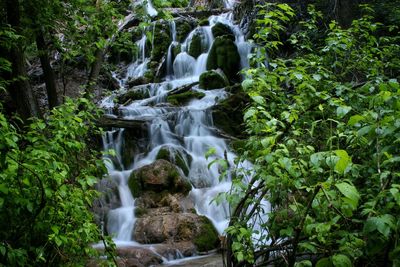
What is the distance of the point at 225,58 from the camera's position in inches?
635

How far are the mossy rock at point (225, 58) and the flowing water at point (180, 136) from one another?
368 millimetres

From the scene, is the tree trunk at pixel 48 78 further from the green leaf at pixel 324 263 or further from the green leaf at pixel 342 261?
the green leaf at pixel 342 261

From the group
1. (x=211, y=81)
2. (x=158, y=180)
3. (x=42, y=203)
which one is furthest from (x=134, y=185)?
(x=211, y=81)

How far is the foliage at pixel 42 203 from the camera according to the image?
305 centimetres

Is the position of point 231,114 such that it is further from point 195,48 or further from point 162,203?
point 195,48

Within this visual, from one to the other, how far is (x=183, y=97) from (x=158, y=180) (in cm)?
594

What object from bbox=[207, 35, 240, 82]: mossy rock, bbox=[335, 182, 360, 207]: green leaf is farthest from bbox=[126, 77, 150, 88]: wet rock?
bbox=[335, 182, 360, 207]: green leaf

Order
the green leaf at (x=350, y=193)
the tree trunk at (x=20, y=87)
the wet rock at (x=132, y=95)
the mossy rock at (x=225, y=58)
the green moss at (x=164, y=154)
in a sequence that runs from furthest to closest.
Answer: the mossy rock at (x=225, y=58) < the wet rock at (x=132, y=95) < the green moss at (x=164, y=154) < the tree trunk at (x=20, y=87) < the green leaf at (x=350, y=193)

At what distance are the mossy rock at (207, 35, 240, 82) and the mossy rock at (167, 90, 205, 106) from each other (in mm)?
2558

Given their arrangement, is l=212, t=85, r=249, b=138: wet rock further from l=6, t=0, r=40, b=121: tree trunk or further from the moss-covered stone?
l=6, t=0, r=40, b=121: tree trunk

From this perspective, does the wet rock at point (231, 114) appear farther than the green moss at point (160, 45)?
No

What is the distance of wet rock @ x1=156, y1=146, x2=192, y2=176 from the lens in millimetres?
9812

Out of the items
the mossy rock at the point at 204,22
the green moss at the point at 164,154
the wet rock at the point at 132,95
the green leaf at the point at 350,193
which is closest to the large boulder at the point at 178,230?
the green moss at the point at 164,154

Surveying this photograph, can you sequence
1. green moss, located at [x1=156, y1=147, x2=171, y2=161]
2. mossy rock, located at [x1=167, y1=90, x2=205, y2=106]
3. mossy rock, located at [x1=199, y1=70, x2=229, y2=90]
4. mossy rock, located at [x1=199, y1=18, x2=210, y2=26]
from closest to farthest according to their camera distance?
green moss, located at [x1=156, y1=147, x2=171, y2=161], mossy rock, located at [x1=167, y1=90, x2=205, y2=106], mossy rock, located at [x1=199, y1=70, x2=229, y2=90], mossy rock, located at [x1=199, y1=18, x2=210, y2=26]
